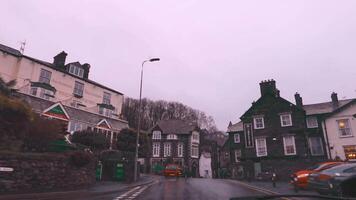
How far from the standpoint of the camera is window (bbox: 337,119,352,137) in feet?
108

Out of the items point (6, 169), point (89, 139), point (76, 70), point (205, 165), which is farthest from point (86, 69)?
point (205, 165)

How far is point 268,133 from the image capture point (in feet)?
120

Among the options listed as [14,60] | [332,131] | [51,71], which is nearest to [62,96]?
Answer: [51,71]

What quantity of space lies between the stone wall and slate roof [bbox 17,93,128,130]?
13.6 meters

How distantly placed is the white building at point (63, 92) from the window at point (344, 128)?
2991cm

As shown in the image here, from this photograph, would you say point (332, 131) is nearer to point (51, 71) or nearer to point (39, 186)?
point (39, 186)

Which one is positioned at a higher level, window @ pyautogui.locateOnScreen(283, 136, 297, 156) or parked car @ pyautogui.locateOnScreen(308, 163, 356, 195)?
window @ pyautogui.locateOnScreen(283, 136, 297, 156)

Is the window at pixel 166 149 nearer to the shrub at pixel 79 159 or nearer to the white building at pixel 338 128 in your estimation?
the white building at pixel 338 128

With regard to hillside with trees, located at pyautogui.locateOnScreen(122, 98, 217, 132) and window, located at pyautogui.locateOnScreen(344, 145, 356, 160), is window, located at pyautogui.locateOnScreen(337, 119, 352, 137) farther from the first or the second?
hillside with trees, located at pyautogui.locateOnScreen(122, 98, 217, 132)

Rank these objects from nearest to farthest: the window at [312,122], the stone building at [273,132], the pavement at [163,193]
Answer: the pavement at [163,193] < the stone building at [273,132] < the window at [312,122]

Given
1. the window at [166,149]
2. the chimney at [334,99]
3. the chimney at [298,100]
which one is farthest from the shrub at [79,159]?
the window at [166,149]

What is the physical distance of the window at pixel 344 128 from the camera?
32.9m

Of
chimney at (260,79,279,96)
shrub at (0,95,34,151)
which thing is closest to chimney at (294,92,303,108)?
chimney at (260,79,279,96)

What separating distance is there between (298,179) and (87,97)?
33.4 meters
